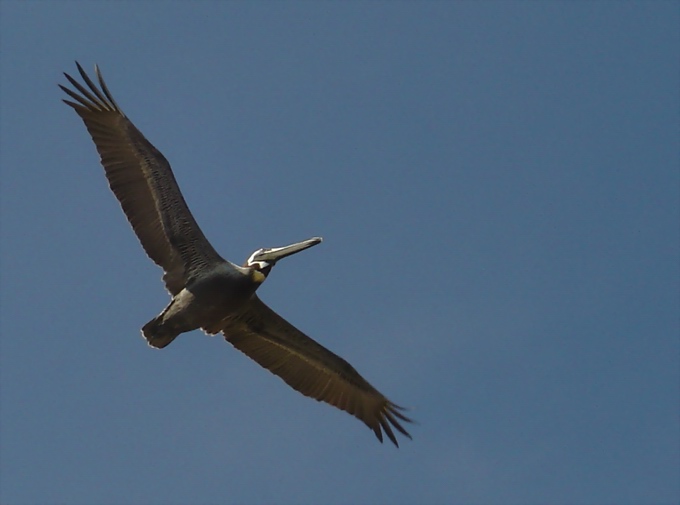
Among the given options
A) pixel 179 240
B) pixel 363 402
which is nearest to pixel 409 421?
pixel 363 402

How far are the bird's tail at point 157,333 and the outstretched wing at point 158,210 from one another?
2.25 ft

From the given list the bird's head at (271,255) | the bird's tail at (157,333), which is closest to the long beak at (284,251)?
the bird's head at (271,255)

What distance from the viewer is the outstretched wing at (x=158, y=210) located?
20703mm

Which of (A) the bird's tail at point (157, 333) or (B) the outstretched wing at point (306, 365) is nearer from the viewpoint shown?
(A) the bird's tail at point (157, 333)

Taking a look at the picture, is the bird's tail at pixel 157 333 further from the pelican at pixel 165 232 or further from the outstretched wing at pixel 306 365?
the outstretched wing at pixel 306 365

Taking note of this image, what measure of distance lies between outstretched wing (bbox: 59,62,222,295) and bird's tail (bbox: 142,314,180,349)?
69cm

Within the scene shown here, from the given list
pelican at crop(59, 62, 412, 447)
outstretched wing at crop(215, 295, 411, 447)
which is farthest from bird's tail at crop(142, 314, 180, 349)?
outstretched wing at crop(215, 295, 411, 447)

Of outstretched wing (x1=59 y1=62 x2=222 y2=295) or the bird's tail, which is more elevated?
outstretched wing (x1=59 y1=62 x2=222 y2=295)

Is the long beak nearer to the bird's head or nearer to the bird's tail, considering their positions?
the bird's head

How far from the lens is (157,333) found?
20.4m

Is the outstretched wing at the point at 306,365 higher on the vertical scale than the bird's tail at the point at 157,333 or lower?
higher

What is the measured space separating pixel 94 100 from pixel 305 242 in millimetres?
4530

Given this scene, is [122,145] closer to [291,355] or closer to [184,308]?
[184,308]

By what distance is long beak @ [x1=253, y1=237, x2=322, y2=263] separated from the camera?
21.5 metres
